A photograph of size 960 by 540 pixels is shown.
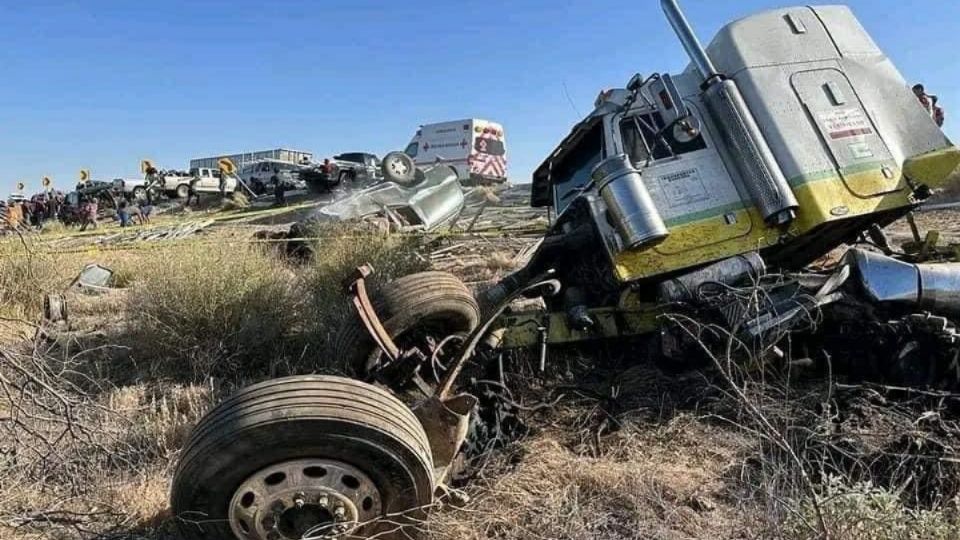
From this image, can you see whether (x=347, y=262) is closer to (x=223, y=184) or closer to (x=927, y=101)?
(x=927, y=101)

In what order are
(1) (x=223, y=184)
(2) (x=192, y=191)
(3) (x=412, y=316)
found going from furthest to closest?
1. (2) (x=192, y=191)
2. (1) (x=223, y=184)
3. (3) (x=412, y=316)

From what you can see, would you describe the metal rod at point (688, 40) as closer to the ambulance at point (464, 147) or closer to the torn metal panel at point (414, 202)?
the torn metal panel at point (414, 202)

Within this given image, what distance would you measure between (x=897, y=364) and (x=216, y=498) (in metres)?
3.45

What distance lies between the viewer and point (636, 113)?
16.5 feet

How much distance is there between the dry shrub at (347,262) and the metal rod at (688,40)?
3451 millimetres

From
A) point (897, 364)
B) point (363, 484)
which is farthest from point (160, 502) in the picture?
point (897, 364)

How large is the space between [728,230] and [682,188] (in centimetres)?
40

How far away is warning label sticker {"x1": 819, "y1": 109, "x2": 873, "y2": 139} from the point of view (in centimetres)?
466

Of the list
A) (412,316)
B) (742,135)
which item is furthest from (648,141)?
(412,316)

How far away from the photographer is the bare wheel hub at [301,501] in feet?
8.04

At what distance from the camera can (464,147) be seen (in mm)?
27531

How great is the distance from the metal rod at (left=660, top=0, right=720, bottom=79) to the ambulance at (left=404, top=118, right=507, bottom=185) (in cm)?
2209

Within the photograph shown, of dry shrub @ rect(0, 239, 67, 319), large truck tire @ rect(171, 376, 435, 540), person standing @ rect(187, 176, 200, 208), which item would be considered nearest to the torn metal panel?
dry shrub @ rect(0, 239, 67, 319)

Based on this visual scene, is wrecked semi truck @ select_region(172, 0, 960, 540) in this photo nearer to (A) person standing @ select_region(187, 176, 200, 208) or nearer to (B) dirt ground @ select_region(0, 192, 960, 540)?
(B) dirt ground @ select_region(0, 192, 960, 540)
